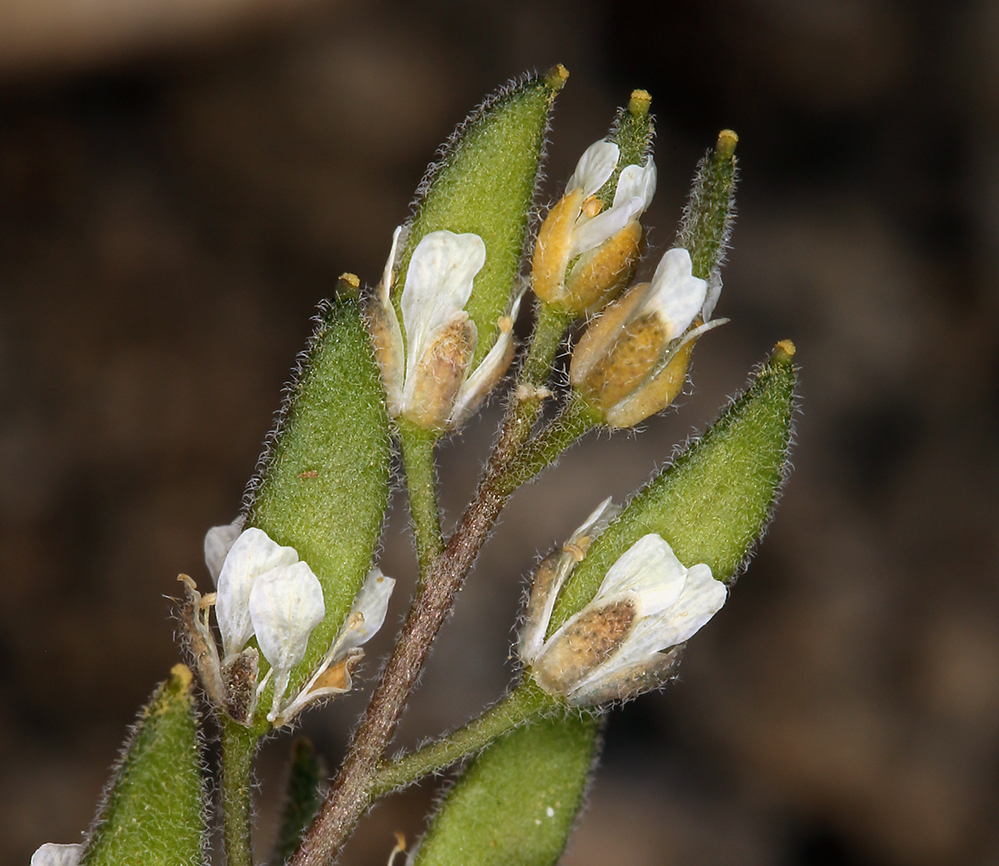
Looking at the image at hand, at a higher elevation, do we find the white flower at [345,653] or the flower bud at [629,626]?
the white flower at [345,653]

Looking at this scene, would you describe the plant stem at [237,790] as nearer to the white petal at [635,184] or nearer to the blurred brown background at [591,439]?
the white petal at [635,184]

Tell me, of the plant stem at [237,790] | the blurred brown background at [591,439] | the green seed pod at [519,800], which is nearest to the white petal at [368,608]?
the plant stem at [237,790]

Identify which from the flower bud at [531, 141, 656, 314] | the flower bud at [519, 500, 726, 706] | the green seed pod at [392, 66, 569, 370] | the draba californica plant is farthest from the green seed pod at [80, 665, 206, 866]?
the flower bud at [531, 141, 656, 314]

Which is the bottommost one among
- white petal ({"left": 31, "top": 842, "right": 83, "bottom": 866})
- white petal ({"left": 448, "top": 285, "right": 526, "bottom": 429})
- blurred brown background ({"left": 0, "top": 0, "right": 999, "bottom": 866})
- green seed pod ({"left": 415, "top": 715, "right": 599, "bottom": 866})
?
green seed pod ({"left": 415, "top": 715, "right": 599, "bottom": 866})

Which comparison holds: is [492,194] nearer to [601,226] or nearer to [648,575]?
[601,226]

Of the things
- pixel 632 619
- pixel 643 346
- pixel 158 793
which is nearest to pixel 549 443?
pixel 643 346

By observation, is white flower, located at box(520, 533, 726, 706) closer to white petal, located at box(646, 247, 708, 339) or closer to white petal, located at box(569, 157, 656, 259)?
white petal, located at box(646, 247, 708, 339)

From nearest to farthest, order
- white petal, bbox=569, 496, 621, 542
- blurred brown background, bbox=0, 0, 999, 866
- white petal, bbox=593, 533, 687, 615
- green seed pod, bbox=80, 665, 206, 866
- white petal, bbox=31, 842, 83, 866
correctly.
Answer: green seed pod, bbox=80, 665, 206, 866, white petal, bbox=31, 842, 83, 866, white petal, bbox=593, 533, 687, 615, white petal, bbox=569, 496, 621, 542, blurred brown background, bbox=0, 0, 999, 866
